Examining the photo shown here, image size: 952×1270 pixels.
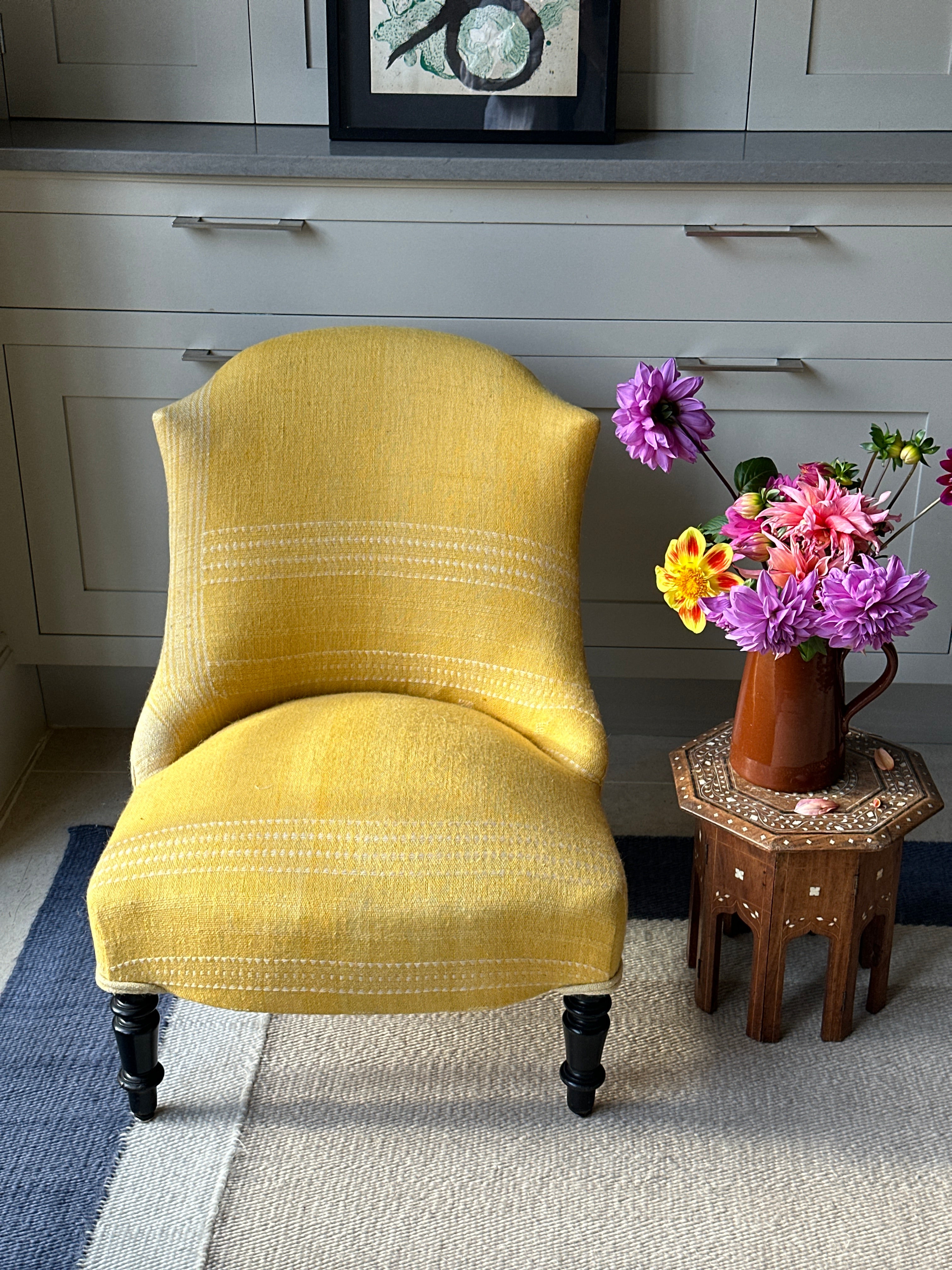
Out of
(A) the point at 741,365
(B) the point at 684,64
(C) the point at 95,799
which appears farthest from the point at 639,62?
(C) the point at 95,799

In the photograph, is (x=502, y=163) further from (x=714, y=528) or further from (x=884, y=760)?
(x=884, y=760)

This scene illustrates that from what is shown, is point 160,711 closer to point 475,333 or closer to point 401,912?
point 401,912

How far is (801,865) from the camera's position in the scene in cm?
146

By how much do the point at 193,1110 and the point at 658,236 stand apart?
4.57 feet

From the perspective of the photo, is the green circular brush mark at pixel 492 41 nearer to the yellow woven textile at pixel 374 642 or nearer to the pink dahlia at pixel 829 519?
the yellow woven textile at pixel 374 642

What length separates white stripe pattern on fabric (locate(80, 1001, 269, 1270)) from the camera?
1.30 metres

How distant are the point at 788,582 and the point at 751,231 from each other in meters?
0.71

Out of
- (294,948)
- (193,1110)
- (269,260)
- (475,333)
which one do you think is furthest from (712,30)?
(193,1110)

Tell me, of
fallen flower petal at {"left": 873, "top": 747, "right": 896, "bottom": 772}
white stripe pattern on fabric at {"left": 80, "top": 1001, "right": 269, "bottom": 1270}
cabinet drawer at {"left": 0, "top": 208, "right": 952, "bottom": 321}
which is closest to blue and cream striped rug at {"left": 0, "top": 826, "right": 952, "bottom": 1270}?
white stripe pattern on fabric at {"left": 80, "top": 1001, "right": 269, "bottom": 1270}

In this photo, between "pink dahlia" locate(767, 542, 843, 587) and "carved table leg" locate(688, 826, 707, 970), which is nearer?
"pink dahlia" locate(767, 542, 843, 587)

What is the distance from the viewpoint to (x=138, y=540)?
2.04 meters

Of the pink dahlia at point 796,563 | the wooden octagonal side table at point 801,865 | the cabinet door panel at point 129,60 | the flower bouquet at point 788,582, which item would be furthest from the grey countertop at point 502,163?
the wooden octagonal side table at point 801,865

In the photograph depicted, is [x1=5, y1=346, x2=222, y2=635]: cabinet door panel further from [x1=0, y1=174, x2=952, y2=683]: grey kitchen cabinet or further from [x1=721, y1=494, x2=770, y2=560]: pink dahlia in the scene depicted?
[x1=721, y1=494, x2=770, y2=560]: pink dahlia

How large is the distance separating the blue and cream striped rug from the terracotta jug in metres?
0.37
